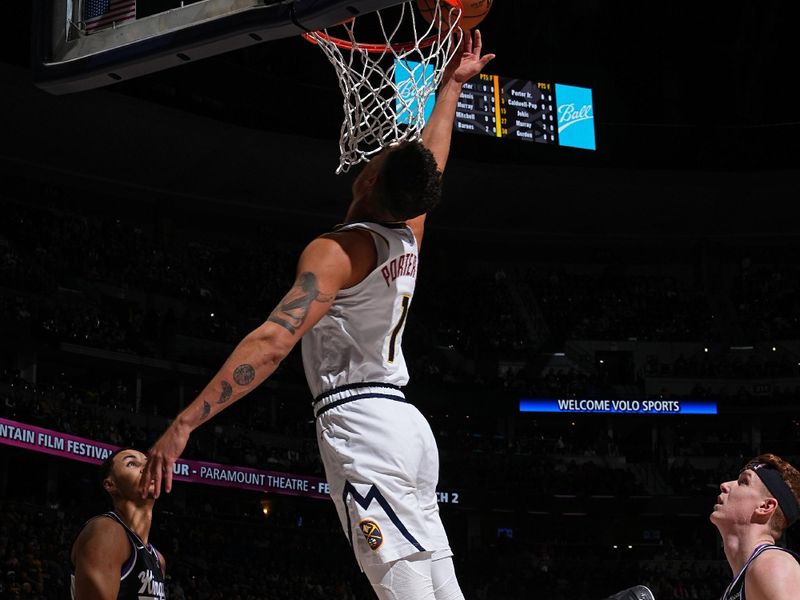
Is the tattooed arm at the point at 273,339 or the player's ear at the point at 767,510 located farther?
the player's ear at the point at 767,510

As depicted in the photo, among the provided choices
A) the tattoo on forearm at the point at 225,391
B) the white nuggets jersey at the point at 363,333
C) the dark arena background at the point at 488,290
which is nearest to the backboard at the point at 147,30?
the white nuggets jersey at the point at 363,333

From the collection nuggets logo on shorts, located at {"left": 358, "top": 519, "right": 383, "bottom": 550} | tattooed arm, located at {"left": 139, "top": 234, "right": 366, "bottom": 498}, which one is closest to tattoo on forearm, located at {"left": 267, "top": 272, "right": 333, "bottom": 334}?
tattooed arm, located at {"left": 139, "top": 234, "right": 366, "bottom": 498}

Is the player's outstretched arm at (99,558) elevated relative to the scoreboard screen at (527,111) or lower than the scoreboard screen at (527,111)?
lower

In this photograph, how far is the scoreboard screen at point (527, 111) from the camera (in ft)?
80.6

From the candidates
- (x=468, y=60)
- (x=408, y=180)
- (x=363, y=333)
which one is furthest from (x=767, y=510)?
(x=468, y=60)

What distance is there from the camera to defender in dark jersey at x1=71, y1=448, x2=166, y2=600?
4832 mm

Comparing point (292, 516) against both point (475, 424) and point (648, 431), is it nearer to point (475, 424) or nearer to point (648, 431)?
point (475, 424)

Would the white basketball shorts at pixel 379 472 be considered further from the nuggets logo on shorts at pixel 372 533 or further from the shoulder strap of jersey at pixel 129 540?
the shoulder strap of jersey at pixel 129 540

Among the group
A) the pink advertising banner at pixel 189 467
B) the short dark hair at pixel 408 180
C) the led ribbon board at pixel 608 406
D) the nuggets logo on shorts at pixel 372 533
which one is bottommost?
the nuggets logo on shorts at pixel 372 533

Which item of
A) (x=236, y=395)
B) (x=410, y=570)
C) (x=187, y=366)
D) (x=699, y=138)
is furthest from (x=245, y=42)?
(x=699, y=138)

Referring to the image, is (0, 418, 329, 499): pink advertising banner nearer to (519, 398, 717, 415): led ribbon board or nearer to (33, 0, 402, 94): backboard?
(519, 398, 717, 415): led ribbon board

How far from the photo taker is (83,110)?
23.3m

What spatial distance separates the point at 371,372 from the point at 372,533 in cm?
49

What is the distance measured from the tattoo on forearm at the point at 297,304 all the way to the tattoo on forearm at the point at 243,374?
169 mm
